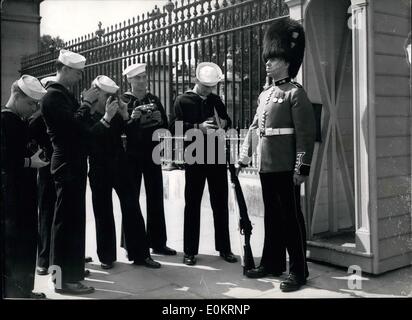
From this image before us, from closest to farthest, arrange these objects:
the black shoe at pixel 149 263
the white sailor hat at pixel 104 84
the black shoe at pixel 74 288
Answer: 1. the black shoe at pixel 74 288
2. the white sailor hat at pixel 104 84
3. the black shoe at pixel 149 263

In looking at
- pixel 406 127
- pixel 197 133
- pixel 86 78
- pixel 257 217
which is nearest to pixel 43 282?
pixel 197 133

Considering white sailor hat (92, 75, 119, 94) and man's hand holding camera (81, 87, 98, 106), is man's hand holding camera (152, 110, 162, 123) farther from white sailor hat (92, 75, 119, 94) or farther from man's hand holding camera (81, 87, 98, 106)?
man's hand holding camera (81, 87, 98, 106)

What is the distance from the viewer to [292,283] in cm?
407

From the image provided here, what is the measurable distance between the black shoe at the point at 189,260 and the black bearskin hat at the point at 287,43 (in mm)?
2142

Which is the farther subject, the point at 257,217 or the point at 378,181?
the point at 257,217

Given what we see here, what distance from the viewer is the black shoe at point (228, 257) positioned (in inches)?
199

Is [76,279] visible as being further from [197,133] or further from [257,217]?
[257,217]

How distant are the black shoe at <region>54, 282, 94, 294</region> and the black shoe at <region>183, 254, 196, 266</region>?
116 cm

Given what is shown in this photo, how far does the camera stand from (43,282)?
4.47 metres

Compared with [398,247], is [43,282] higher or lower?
lower

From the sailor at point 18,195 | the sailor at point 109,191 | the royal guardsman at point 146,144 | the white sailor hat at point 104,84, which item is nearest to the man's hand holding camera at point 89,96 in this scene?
the white sailor hat at point 104,84

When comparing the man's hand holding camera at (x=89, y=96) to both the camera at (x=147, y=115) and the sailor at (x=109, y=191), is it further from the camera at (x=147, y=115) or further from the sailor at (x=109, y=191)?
the camera at (x=147, y=115)

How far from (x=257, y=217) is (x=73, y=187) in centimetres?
309

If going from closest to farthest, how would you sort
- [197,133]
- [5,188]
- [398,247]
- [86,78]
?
[5,188] < [398,247] < [197,133] < [86,78]
